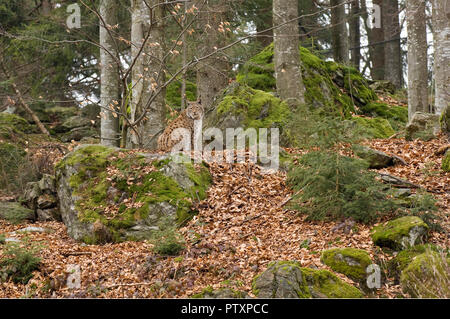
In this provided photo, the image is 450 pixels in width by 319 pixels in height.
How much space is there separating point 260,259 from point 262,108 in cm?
590

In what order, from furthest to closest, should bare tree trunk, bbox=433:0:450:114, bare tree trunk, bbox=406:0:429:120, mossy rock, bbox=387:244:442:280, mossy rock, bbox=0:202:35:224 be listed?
bare tree trunk, bbox=406:0:429:120
bare tree trunk, bbox=433:0:450:114
mossy rock, bbox=0:202:35:224
mossy rock, bbox=387:244:442:280

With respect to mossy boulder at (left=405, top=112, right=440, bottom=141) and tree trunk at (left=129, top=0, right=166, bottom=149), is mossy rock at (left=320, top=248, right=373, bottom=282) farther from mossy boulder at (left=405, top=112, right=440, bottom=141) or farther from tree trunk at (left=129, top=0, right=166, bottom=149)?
tree trunk at (left=129, top=0, right=166, bottom=149)

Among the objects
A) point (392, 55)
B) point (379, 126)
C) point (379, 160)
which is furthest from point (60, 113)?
point (392, 55)

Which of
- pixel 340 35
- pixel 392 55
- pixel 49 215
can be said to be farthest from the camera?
pixel 392 55

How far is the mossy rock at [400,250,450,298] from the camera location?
465 cm

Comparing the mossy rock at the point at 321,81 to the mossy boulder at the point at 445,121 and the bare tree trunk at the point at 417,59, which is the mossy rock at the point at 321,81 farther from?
the mossy boulder at the point at 445,121

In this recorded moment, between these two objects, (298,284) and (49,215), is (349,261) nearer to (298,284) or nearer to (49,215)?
(298,284)

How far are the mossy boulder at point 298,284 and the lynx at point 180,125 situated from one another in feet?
17.1

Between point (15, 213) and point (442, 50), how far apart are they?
423 inches

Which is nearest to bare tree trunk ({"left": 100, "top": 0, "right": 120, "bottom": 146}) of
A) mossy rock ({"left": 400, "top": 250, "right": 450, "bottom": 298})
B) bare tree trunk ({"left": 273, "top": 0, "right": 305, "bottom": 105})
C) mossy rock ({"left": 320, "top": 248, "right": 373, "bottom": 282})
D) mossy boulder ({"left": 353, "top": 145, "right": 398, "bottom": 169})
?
bare tree trunk ({"left": 273, "top": 0, "right": 305, "bottom": 105})

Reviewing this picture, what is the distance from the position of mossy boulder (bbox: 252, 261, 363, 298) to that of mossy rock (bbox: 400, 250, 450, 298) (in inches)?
23.2

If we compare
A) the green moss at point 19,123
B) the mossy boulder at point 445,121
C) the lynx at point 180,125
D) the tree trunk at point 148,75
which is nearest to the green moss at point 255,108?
the lynx at point 180,125

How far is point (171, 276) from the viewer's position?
616 cm

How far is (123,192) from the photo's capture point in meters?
8.34
